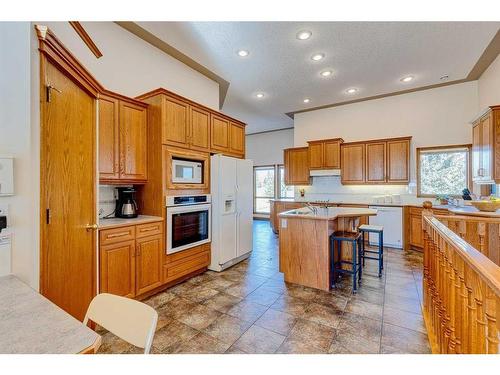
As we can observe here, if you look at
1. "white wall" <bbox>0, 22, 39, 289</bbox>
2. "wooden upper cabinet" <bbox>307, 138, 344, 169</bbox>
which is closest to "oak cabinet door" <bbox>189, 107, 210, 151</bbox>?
"white wall" <bbox>0, 22, 39, 289</bbox>

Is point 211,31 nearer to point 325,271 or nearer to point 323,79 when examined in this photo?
point 323,79

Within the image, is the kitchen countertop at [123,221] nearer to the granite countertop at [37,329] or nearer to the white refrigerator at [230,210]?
the white refrigerator at [230,210]

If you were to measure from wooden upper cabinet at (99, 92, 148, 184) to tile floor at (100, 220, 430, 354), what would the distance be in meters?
1.50

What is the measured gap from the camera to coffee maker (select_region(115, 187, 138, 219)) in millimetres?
2781

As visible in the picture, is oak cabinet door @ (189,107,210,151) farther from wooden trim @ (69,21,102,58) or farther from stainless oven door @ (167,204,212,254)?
wooden trim @ (69,21,102,58)

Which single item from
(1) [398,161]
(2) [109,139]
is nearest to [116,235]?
(2) [109,139]

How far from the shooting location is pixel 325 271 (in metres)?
2.88

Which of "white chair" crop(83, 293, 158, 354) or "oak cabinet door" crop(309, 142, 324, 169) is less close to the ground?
"oak cabinet door" crop(309, 142, 324, 169)

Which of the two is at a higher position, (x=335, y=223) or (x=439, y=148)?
(x=439, y=148)

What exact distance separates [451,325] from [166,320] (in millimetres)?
2233

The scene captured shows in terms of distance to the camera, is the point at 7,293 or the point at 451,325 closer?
the point at 7,293

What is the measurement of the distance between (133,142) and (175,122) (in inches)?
22.2
